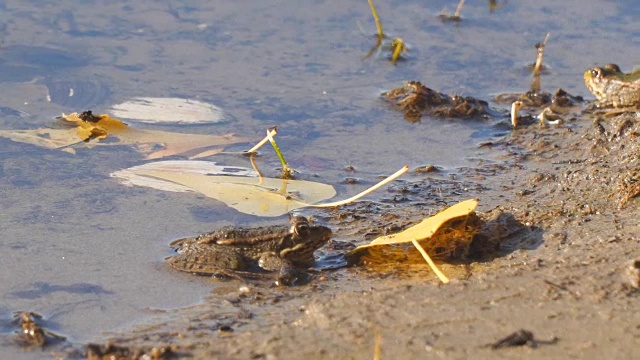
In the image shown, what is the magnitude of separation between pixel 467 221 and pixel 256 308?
3.60 feet

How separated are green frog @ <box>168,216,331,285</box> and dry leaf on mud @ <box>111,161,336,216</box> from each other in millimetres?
544

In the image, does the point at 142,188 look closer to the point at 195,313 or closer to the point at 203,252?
the point at 203,252

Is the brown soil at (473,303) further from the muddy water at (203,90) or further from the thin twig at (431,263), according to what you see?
the muddy water at (203,90)

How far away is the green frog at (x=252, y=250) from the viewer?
4.58m

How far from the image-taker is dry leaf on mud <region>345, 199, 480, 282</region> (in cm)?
441

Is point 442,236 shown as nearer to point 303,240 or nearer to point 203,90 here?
point 303,240

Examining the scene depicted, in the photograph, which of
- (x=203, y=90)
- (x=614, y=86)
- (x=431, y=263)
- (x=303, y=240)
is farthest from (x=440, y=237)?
(x=203, y=90)

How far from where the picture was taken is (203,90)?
6.97m

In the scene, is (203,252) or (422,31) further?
(422,31)

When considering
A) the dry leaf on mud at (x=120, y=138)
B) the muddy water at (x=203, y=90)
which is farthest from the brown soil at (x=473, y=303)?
the dry leaf on mud at (x=120, y=138)

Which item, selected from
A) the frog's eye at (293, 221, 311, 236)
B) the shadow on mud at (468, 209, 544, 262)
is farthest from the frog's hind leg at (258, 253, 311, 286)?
the shadow on mud at (468, 209, 544, 262)

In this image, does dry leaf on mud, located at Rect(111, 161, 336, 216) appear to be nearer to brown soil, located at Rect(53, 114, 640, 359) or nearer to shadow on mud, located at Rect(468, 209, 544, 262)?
brown soil, located at Rect(53, 114, 640, 359)

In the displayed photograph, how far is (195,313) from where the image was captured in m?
4.13

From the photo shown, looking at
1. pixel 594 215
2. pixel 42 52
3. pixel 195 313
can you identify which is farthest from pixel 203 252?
pixel 42 52
